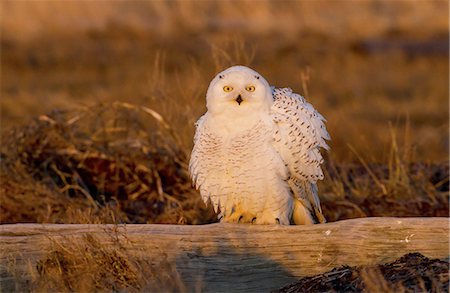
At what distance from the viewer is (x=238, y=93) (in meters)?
5.59

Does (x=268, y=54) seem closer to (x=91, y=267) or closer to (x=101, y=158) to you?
(x=101, y=158)

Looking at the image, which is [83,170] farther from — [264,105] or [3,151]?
[264,105]

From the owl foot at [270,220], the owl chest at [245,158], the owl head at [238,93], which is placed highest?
the owl head at [238,93]

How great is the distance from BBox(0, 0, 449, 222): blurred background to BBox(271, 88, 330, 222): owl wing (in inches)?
119

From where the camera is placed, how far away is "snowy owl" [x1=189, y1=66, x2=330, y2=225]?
18.6 feet

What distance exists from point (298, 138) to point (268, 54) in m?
19.5

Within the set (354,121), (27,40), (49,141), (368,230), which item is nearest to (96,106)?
(49,141)

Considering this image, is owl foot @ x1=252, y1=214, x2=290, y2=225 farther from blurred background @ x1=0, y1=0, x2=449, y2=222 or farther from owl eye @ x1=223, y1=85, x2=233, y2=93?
blurred background @ x1=0, y1=0, x2=449, y2=222

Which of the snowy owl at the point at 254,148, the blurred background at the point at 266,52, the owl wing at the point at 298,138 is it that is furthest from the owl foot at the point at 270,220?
the blurred background at the point at 266,52

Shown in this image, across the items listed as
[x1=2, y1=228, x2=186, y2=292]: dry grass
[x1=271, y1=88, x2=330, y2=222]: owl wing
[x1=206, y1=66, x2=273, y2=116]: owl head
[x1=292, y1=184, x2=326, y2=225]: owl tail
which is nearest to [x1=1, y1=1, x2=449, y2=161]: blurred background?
[x1=292, y1=184, x2=326, y2=225]: owl tail

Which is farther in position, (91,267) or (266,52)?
(266,52)

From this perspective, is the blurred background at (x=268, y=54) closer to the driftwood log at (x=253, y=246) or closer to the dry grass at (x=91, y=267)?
the driftwood log at (x=253, y=246)

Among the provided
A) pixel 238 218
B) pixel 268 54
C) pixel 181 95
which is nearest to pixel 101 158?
pixel 181 95

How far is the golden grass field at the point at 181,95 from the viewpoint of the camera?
8242mm
